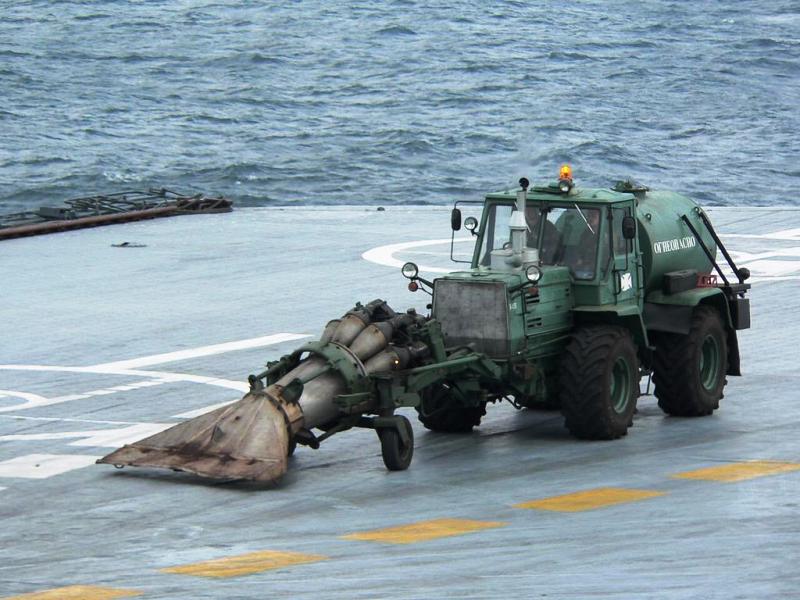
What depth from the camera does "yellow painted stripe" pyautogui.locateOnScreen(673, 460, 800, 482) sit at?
18.0 metres

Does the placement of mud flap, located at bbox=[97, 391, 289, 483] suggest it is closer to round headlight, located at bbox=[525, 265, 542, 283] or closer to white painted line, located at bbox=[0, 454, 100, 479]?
white painted line, located at bbox=[0, 454, 100, 479]

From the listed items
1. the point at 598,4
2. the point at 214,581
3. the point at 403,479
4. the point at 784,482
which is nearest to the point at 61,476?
the point at 403,479

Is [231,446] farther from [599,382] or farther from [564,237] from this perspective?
[564,237]

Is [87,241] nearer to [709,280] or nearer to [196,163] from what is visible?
[709,280]

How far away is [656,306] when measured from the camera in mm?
20984

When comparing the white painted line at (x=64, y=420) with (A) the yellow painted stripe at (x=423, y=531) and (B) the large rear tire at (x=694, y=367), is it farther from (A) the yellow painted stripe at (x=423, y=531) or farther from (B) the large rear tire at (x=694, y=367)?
(B) the large rear tire at (x=694, y=367)

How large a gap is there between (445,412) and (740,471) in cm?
392

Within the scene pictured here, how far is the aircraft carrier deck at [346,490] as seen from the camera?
45.6 ft

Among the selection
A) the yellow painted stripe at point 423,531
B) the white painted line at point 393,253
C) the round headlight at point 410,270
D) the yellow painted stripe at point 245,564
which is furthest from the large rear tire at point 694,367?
the white painted line at point 393,253

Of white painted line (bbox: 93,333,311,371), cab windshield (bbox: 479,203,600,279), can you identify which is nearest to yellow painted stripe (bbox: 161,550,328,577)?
cab windshield (bbox: 479,203,600,279)

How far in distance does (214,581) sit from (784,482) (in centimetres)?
674

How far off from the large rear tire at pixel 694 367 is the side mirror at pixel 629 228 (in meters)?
2.03

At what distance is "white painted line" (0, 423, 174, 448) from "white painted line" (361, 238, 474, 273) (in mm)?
12884

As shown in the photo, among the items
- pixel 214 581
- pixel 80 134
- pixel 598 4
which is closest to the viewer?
pixel 214 581
